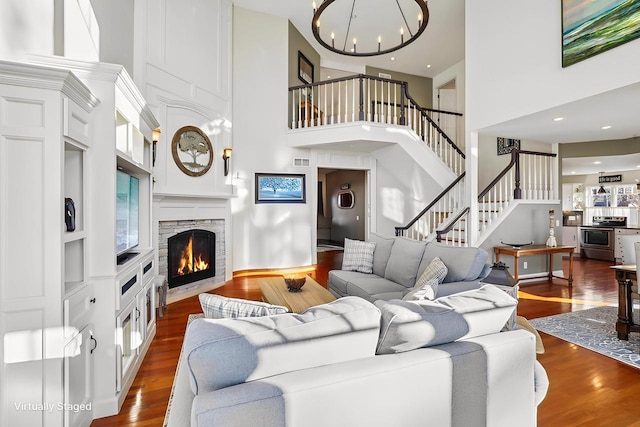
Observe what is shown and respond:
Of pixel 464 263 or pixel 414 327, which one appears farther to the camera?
pixel 464 263

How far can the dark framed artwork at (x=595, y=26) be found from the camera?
3268mm

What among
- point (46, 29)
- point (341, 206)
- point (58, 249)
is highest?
point (46, 29)

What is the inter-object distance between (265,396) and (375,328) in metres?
0.50

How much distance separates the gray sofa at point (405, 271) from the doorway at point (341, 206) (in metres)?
4.74

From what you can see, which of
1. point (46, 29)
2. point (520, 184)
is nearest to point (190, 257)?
point (46, 29)

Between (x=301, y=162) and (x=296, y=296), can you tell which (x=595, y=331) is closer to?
(x=296, y=296)

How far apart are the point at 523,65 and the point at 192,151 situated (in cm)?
501

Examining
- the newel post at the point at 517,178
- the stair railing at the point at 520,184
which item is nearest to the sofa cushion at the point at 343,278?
Answer: the stair railing at the point at 520,184

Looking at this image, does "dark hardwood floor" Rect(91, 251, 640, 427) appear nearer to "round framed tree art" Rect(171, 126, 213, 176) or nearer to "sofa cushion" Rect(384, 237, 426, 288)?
"sofa cushion" Rect(384, 237, 426, 288)

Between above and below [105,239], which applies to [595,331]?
below

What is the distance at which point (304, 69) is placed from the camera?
287 inches

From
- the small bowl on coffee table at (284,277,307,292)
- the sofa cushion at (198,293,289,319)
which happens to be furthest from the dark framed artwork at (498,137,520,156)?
the sofa cushion at (198,293,289,319)

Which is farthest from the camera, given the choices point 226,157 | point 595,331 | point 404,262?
point 226,157

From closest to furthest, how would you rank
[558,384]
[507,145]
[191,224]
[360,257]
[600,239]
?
[558,384] < [360,257] < [191,224] < [507,145] < [600,239]
